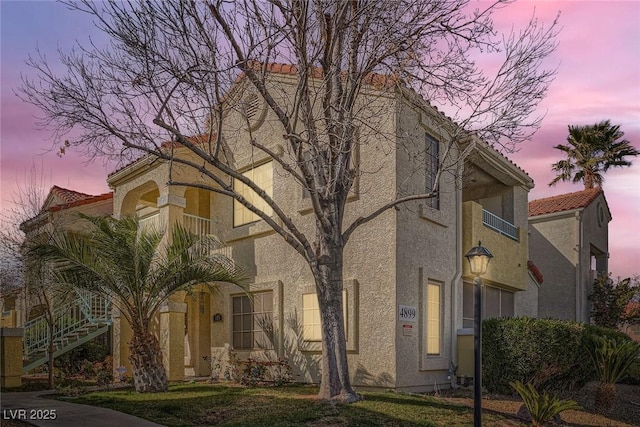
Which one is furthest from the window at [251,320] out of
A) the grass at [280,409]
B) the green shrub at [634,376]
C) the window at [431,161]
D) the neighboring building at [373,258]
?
the green shrub at [634,376]

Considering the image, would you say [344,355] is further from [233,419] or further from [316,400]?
[233,419]

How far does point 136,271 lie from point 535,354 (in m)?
8.73

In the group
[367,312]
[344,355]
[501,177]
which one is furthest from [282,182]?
[501,177]

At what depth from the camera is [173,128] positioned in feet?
34.4

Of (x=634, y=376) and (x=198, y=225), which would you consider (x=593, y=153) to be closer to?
(x=634, y=376)

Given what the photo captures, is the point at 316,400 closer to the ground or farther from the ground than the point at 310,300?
closer to the ground

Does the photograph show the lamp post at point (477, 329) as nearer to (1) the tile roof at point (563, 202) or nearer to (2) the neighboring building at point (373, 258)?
(2) the neighboring building at point (373, 258)

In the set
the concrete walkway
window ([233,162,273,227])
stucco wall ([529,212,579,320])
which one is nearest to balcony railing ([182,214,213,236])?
window ([233,162,273,227])

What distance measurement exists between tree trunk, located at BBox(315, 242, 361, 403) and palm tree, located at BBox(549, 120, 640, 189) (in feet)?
68.9

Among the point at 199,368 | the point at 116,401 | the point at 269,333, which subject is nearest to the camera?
the point at 116,401

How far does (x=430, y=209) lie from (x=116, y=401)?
7.78 meters

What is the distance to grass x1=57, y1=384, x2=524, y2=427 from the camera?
9.24m

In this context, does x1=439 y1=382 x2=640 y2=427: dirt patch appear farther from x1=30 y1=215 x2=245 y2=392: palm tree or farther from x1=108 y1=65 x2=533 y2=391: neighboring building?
x1=30 y1=215 x2=245 y2=392: palm tree

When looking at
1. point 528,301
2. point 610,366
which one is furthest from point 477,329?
point 528,301
